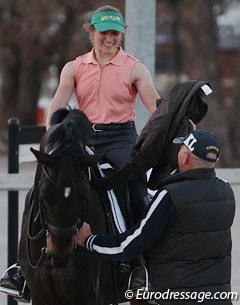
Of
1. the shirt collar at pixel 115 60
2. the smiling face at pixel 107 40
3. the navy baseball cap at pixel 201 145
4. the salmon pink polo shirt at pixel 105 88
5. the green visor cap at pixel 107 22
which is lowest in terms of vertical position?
the navy baseball cap at pixel 201 145

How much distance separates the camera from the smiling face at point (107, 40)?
6301 millimetres

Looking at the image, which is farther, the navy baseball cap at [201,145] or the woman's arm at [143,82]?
the woman's arm at [143,82]

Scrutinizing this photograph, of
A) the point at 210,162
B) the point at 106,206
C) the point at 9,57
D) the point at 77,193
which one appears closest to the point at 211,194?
the point at 210,162

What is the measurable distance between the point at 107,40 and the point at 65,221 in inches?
61.3

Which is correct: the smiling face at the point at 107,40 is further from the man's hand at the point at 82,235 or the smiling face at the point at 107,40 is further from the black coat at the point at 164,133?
the man's hand at the point at 82,235

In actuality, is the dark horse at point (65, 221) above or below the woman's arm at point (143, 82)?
below

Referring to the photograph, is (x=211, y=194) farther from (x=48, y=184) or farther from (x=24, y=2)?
Answer: (x=24, y=2)

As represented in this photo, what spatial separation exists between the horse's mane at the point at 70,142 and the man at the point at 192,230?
1.70 ft

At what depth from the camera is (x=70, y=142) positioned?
17.9 feet

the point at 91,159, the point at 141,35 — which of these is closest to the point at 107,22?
the point at 91,159

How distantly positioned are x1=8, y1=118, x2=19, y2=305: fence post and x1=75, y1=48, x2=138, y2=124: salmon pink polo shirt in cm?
188

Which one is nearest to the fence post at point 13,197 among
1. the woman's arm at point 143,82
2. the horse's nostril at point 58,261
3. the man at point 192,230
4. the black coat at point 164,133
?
the woman's arm at point 143,82

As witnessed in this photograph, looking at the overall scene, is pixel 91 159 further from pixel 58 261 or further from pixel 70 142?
pixel 58 261

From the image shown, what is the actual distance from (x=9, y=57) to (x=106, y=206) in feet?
95.7
